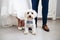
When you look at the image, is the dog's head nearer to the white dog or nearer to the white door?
the white dog

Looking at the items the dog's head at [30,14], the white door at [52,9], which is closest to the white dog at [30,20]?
the dog's head at [30,14]

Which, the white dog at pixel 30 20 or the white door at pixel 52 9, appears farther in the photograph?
the white door at pixel 52 9

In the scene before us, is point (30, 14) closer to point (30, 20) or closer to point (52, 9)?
point (30, 20)

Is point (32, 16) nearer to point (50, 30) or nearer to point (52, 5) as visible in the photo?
point (50, 30)

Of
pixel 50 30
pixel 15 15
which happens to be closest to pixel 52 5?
pixel 50 30

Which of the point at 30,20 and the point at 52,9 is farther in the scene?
the point at 52,9

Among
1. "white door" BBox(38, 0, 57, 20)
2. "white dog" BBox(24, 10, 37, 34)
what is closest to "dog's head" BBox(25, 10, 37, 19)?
"white dog" BBox(24, 10, 37, 34)

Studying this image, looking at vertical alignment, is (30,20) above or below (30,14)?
below

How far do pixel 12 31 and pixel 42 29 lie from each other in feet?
1.72

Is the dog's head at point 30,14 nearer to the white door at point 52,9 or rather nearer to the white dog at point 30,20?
the white dog at point 30,20

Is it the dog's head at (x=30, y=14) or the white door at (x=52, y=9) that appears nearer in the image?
the dog's head at (x=30, y=14)

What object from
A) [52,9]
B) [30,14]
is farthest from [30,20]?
[52,9]

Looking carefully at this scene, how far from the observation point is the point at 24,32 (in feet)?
7.85

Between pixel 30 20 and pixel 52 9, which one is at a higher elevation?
pixel 52 9
